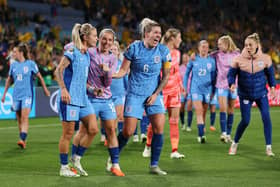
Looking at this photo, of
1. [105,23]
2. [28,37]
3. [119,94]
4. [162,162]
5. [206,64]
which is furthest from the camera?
[105,23]

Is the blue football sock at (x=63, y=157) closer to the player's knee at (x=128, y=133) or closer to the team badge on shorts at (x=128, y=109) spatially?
the player's knee at (x=128, y=133)

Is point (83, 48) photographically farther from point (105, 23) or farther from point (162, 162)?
point (105, 23)

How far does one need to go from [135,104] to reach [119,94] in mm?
4438

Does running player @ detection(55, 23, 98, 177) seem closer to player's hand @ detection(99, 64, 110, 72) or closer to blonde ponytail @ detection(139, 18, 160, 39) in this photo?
player's hand @ detection(99, 64, 110, 72)

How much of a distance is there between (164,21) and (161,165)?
2769 centimetres

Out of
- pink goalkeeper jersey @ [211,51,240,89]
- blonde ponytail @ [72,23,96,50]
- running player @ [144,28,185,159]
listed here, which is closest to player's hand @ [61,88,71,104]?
blonde ponytail @ [72,23,96,50]

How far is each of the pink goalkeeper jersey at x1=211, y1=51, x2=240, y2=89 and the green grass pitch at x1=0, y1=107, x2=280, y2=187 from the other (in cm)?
125

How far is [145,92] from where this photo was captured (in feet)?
30.2

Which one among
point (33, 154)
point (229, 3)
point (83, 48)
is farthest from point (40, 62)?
point (229, 3)

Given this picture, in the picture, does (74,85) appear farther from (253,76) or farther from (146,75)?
(253,76)

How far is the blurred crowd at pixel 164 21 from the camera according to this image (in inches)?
1049

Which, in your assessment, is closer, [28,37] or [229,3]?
[28,37]

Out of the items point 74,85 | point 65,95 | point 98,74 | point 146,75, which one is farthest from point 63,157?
point 146,75

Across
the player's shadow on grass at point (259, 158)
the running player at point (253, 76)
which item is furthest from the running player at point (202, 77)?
the running player at point (253, 76)
